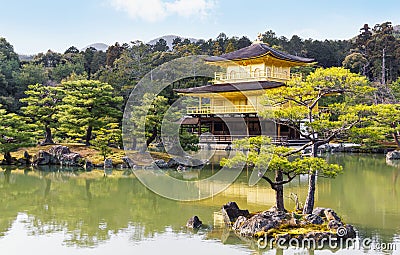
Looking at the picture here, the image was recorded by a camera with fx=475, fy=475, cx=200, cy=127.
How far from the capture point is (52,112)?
66.2 ft

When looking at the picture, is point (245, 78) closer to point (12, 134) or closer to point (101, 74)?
point (12, 134)

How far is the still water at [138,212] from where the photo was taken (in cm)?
697

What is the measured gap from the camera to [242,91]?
20891 mm

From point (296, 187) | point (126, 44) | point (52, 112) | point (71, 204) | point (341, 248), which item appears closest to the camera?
point (341, 248)

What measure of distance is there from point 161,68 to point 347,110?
83.0ft

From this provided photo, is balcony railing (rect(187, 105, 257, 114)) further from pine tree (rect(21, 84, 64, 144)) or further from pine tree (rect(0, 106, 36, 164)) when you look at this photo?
pine tree (rect(0, 106, 36, 164))

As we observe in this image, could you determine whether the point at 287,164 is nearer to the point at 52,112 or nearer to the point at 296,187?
the point at 296,187

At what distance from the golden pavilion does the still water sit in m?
6.21

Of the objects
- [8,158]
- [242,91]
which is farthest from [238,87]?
[8,158]

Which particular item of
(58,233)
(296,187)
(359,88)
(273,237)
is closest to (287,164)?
(273,237)

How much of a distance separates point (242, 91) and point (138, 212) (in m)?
12.2

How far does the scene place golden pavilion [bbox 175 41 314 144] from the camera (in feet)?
68.2

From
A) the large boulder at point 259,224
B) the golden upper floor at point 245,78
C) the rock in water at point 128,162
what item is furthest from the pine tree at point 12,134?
the large boulder at point 259,224

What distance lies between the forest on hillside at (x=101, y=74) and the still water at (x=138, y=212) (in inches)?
169
